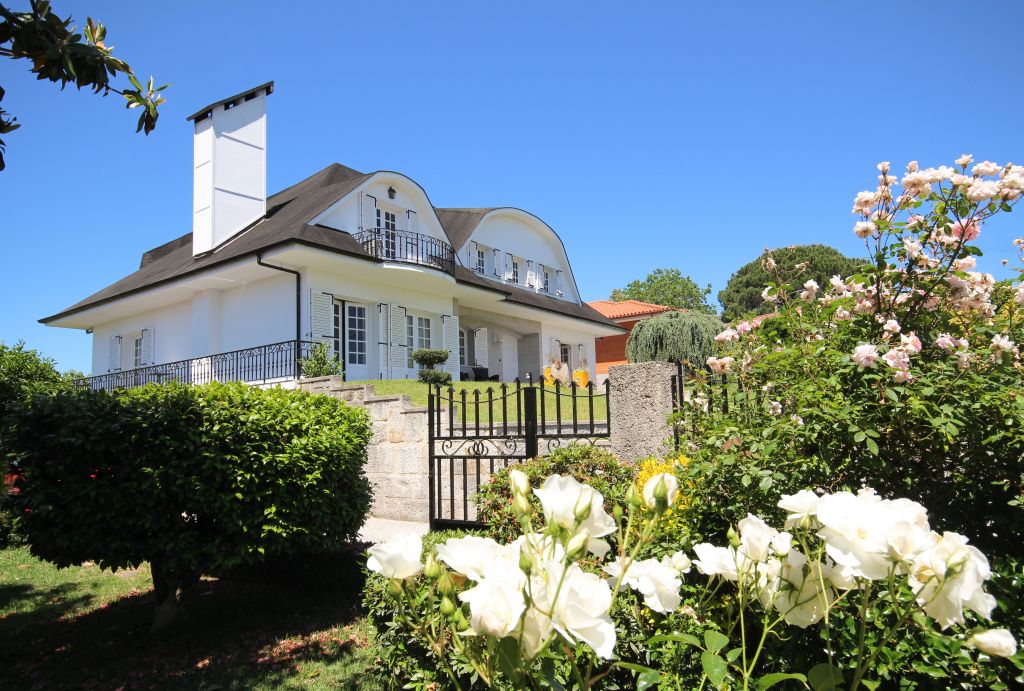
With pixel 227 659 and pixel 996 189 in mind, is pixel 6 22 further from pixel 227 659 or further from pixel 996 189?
pixel 996 189

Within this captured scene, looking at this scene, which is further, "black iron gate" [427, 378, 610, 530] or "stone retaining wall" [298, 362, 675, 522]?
"stone retaining wall" [298, 362, 675, 522]

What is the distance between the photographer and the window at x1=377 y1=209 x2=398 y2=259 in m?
18.3

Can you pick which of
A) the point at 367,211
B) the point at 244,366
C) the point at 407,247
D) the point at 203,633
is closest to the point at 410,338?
the point at 407,247

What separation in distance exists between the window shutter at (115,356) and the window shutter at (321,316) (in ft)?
32.5

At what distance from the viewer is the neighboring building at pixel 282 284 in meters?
16.4

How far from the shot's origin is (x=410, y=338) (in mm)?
19469

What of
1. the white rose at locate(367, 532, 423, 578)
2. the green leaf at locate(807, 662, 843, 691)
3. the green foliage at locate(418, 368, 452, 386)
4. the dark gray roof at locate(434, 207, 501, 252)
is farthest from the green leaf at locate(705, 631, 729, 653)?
the dark gray roof at locate(434, 207, 501, 252)

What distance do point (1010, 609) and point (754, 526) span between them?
60.4 inches

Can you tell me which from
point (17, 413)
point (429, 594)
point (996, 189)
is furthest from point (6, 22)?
point (996, 189)

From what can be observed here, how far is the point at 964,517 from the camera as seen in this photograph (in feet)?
9.53

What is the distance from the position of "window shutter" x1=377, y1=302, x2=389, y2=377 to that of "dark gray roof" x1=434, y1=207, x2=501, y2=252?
471cm

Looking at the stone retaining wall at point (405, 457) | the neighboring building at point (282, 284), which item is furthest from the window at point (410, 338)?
the stone retaining wall at point (405, 457)

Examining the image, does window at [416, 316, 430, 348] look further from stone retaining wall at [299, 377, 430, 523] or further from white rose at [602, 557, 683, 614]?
white rose at [602, 557, 683, 614]

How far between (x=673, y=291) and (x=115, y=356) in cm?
4280
